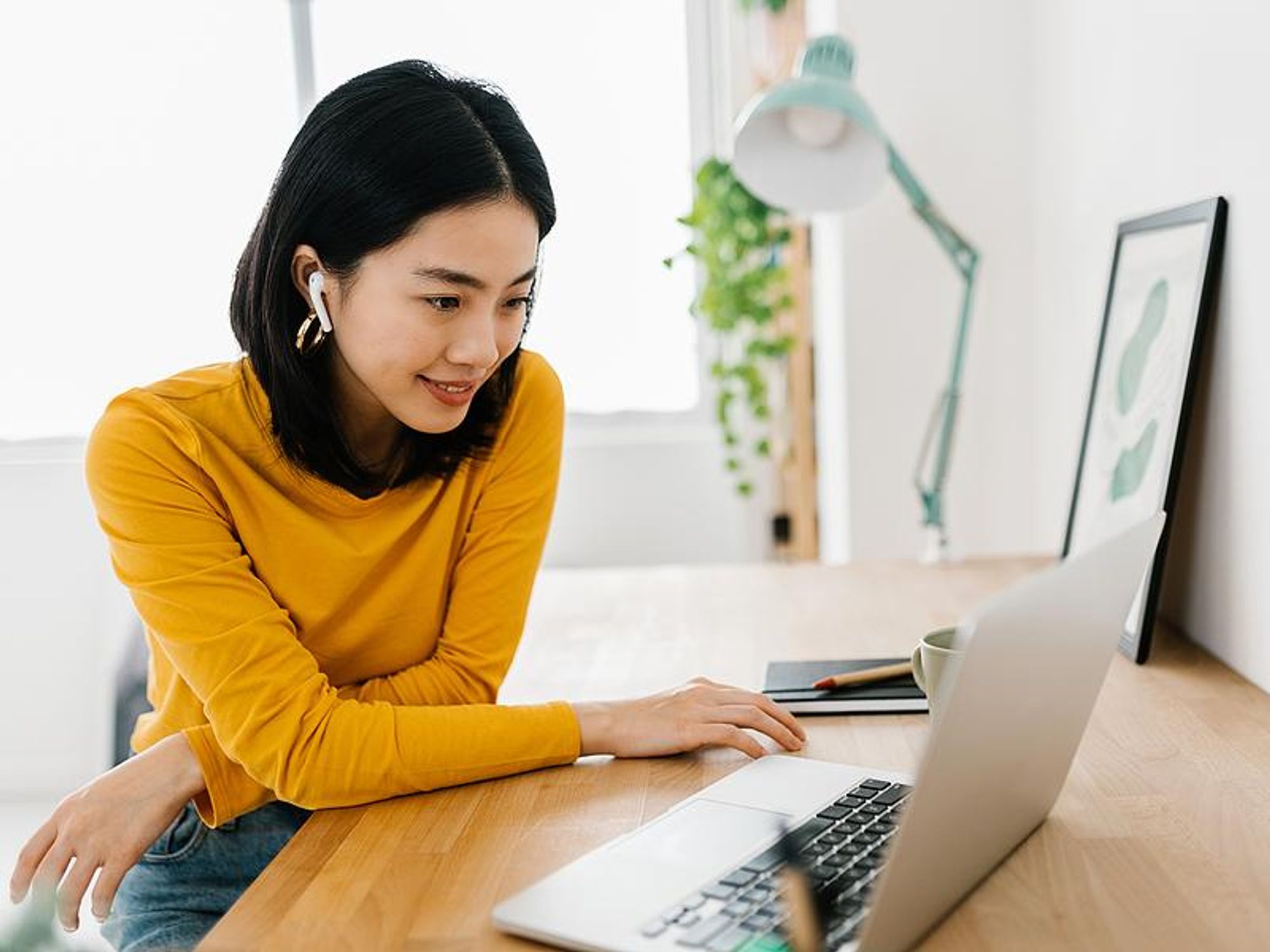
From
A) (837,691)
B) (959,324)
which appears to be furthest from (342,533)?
(959,324)

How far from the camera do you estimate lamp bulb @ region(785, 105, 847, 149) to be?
1.94 m

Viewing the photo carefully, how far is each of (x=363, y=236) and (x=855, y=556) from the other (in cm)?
139

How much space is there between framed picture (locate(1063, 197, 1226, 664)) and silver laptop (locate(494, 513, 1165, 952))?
386 millimetres

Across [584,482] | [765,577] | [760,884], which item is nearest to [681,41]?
Answer: [584,482]

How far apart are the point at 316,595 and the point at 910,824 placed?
2.31 ft

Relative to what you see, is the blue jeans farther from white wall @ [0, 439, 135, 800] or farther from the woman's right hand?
white wall @ [0, 439, 135, 800]

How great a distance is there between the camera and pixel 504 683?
144cm

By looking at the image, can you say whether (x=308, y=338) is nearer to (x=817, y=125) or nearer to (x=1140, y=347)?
(x=1140, y=347)

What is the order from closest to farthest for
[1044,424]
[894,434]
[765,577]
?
[765,577], [1044,424], [894,434]

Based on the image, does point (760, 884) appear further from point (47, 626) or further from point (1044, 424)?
point (47, 626)

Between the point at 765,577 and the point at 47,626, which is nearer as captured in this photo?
the point at 765,577

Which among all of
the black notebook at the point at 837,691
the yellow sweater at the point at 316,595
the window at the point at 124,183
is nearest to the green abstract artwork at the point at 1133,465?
the black notebook at the point at 837,691

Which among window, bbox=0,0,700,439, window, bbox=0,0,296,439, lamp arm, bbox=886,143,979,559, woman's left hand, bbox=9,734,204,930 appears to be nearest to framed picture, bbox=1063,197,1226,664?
lamp arm, bbox=886,143,979,559

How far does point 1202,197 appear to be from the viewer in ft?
4.33
